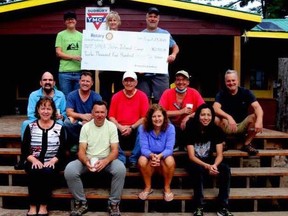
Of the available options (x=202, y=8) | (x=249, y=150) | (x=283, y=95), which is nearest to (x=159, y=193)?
(x=249, y=150)

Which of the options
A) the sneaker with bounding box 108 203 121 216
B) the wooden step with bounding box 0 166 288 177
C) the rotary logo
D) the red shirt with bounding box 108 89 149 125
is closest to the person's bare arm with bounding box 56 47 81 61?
the rotary logo

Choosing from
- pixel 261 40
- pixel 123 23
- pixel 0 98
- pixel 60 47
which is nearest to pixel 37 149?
pixel 60 47

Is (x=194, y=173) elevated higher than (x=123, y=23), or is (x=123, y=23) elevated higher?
(x=123, y=23)

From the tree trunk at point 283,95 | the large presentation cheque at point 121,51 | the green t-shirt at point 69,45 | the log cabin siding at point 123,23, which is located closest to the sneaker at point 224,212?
the tree trunk at point 283,95

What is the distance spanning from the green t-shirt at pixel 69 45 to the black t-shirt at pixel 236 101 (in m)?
2.51

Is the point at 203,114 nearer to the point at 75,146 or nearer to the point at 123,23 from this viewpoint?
the point at 75,146

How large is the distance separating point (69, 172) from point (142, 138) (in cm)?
97

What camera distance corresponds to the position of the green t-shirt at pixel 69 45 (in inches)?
250

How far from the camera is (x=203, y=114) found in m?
4.75

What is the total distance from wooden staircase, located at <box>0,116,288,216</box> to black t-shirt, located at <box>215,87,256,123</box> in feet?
1.65

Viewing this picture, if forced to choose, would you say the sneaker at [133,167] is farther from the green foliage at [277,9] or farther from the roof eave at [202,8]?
the green foliage at [277,9]

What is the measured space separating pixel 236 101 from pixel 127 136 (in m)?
1.67

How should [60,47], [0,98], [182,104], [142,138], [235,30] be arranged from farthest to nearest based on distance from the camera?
[0,98] < [235,30] < [60,47] < [182,104] < [142,138]

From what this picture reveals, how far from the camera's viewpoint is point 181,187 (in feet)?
17.1
